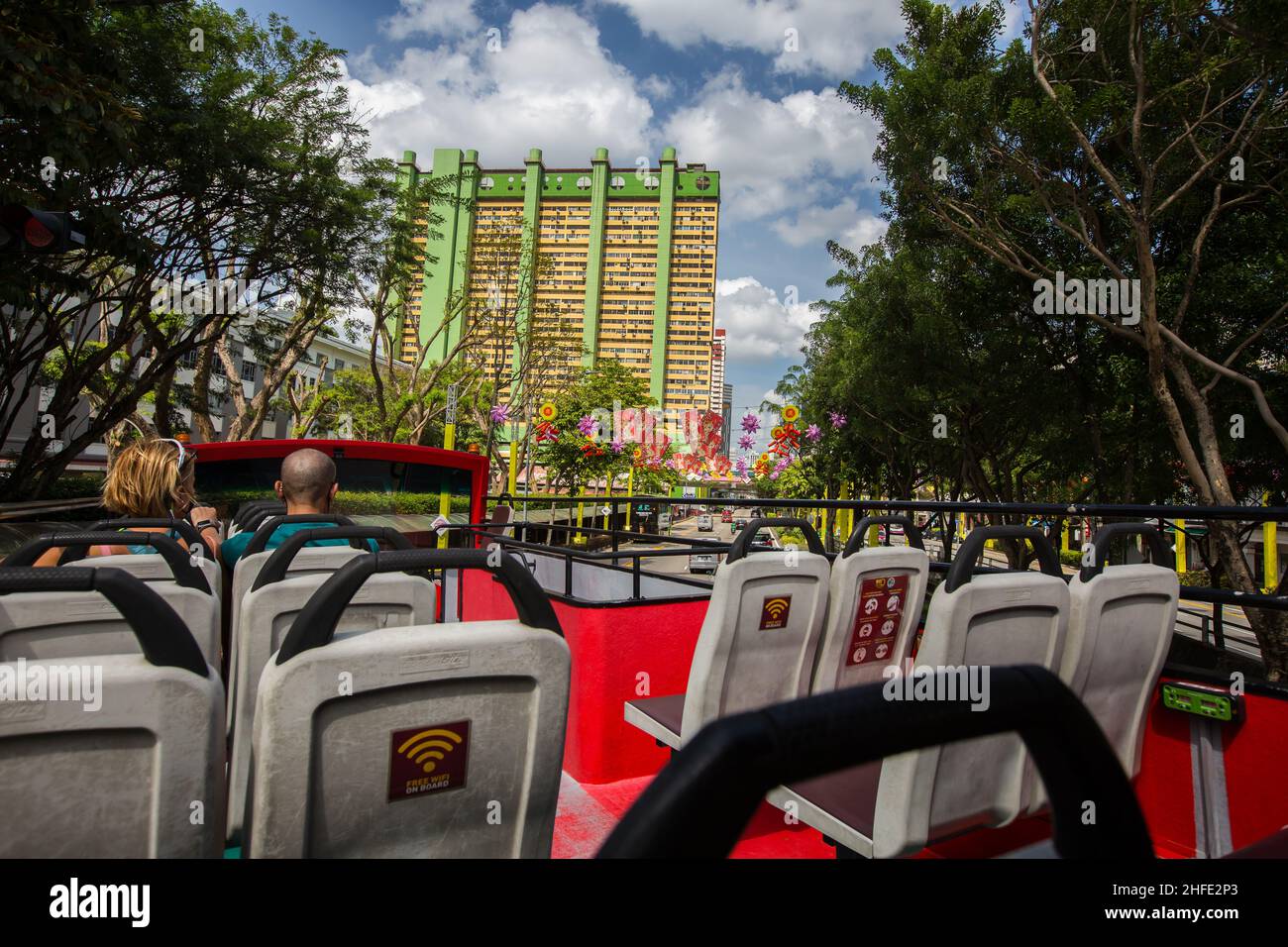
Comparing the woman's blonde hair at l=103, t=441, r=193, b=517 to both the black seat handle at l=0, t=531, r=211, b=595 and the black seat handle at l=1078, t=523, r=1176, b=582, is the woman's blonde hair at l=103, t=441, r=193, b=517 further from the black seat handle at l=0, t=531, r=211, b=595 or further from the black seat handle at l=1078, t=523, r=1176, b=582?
the black seat handle at l=1078, t=523, r=1176, b=582

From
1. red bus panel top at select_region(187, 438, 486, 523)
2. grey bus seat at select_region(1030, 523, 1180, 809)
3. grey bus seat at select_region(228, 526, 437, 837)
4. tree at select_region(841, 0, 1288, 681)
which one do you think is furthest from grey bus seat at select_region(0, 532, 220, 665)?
tree at select_region(841, 0, 1288, 681)

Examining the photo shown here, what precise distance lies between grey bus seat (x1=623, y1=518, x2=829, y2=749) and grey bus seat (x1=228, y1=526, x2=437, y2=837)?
1.16 m

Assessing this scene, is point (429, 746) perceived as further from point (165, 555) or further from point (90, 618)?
point (90, 618)

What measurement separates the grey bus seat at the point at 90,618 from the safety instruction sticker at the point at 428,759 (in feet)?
3.30

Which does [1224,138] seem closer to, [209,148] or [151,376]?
[209,148]

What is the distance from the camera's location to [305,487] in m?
3.43

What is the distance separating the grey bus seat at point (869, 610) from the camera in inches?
126

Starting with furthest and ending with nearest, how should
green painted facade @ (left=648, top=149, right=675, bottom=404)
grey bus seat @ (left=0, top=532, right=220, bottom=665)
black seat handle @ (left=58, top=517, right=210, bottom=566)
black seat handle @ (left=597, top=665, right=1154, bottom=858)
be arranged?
green painted facade @ (left=648, top=149, right=675, bottom=404)
black seat handle @ (left=58, top=517, right=210, bottom=566)
grey bus seat @ (left=0, top=532, right=220, bottom=665)
black seat handle @ (left=597, top=665, right=1154, bottom=858)

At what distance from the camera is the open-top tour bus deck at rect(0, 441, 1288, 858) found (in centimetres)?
68

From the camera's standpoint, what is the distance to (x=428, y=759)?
155 cm

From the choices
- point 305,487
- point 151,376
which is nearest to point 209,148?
point 151,376

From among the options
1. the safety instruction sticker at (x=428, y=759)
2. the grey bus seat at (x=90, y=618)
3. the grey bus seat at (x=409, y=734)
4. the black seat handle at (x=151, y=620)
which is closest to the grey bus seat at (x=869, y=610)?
the grey bus seat at (x=409, y=734)

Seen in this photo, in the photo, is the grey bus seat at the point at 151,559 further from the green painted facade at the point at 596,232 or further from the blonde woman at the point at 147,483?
the green painted facade at the point at 596,232

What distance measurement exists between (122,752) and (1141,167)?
11.1m
